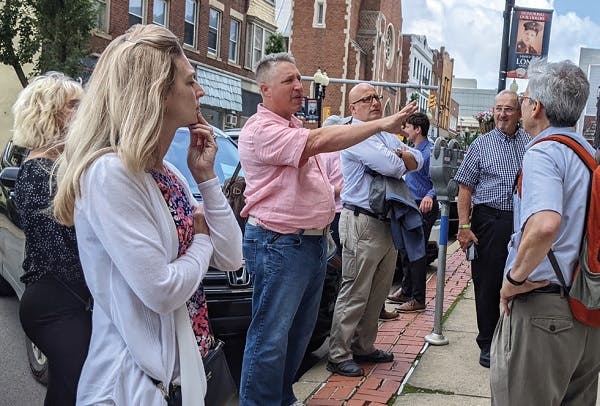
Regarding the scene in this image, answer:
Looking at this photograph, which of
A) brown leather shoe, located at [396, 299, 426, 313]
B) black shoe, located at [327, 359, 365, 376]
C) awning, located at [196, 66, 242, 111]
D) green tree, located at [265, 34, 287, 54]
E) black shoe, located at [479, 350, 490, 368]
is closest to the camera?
A: black shoe, located at [327, 359, 365, 376]

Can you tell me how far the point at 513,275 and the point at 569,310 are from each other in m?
0.26

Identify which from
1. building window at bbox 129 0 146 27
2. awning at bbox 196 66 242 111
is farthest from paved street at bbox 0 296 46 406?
awning at bbox 196 66 242 111

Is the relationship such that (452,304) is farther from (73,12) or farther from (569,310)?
(73,12)

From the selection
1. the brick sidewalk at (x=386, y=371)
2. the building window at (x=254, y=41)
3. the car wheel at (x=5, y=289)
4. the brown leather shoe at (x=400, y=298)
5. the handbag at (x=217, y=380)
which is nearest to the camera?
the handbag at (x=217, y=380)

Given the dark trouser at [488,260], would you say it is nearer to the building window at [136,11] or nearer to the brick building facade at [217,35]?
the brick building facade at [217,35]

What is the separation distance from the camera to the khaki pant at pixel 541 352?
2.55 m

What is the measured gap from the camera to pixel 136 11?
2219 centimetres

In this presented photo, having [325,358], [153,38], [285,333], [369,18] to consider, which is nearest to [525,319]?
[285,333]

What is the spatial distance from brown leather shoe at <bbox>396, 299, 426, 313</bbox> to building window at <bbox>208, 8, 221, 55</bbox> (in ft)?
73.3

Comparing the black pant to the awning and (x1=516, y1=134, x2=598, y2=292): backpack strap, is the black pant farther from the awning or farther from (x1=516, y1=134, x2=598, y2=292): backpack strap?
the awning

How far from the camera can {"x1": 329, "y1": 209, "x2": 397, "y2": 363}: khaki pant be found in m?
4.56

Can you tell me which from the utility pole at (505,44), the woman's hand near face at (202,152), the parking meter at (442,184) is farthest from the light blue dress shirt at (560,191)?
the utility pole at (505,44)

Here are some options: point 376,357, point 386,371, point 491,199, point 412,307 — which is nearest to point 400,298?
point 412,307

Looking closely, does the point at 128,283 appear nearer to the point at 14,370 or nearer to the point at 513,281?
the point at 513,281
